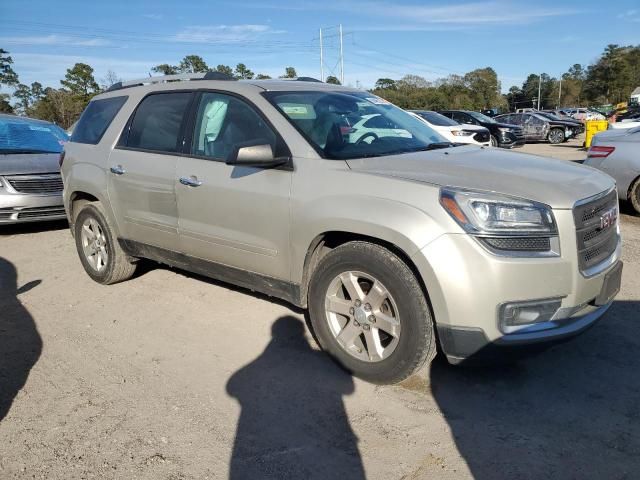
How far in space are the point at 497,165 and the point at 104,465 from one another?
2734 millimetres

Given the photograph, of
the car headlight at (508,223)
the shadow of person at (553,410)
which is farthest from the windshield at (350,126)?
the shadow of person at (553,410)

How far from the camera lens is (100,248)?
204 inches

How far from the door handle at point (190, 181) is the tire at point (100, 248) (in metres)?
1.31

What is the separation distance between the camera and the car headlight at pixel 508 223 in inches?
105

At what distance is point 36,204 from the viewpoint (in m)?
7.47

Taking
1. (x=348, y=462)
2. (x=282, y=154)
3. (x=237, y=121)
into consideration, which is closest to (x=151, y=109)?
(x=237, y=121)

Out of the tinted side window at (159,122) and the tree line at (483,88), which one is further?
the tree line at (483,88)

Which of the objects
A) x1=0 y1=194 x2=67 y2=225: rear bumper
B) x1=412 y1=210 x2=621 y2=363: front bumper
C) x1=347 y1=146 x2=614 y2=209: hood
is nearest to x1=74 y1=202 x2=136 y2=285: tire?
x1=0 y1=194 x2=67 y2=225: rear bumper

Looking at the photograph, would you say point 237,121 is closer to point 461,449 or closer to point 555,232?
point 555,232

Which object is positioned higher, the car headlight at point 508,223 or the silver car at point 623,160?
the car headlight at point 508,223

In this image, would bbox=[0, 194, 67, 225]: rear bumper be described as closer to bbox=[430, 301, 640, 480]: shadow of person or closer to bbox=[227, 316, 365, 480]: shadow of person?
bbox=[227, 316, 365, 480]: shadow of person

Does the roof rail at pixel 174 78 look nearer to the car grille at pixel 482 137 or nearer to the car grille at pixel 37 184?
the car grille at pixel 37 184

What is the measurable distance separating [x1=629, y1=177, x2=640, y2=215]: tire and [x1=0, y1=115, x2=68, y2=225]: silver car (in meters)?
7.98

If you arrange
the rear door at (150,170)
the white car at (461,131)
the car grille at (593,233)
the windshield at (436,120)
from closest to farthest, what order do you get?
the car grille at (593,233) < the rear door at (150,170) < the white car at (461,131) < the windshield at (436,120)
